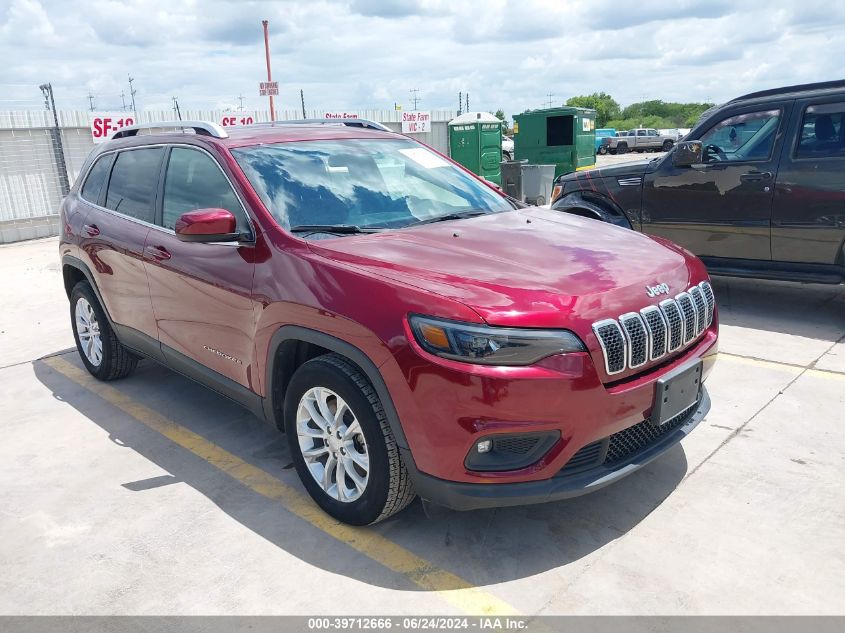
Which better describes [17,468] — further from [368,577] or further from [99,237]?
[368,577]

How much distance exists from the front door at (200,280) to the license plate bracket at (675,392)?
1.91m

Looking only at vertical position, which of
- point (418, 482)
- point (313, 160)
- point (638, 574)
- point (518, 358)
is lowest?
point (638, 574)

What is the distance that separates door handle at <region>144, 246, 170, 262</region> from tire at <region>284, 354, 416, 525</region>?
1374 mm

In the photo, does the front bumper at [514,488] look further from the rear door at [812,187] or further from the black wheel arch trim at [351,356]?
the rear door at [812,187]

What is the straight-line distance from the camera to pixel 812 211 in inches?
230

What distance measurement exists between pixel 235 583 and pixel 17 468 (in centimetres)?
193

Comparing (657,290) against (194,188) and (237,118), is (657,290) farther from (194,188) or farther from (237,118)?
(237,118)

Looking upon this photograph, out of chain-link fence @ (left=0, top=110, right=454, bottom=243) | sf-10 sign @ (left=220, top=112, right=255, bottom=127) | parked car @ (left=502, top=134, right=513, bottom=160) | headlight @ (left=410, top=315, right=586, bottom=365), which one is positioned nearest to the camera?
headlight @ (left=410, top=315, right=586, bottom=365)

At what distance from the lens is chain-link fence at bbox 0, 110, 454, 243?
41.3 ft

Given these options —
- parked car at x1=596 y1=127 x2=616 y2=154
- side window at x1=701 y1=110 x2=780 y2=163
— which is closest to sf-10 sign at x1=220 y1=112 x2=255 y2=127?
side window at x1=701 y1=110 x2=780 y2=163

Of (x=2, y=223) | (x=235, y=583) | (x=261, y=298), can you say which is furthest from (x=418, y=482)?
(x=2, y=223)

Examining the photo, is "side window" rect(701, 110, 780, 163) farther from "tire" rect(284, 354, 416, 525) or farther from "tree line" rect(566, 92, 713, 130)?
"tree line" rect(566, 92, 713, 130)

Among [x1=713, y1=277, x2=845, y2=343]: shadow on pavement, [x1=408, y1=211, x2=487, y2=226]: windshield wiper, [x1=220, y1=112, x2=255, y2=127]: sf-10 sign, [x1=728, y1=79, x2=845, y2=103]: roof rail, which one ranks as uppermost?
[x1=220, y1=112, x2=255, y2=127]: sf-10 sign

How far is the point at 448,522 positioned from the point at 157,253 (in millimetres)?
2330
